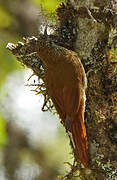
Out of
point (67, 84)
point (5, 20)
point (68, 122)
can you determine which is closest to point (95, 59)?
point (67, 84)

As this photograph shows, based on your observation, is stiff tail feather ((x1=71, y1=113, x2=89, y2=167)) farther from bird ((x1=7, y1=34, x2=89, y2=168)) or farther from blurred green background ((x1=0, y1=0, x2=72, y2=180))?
blurred green background ((x1=0, y1=0, x2=72, y2=180))

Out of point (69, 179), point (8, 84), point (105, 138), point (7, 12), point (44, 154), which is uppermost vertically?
point (7, 12)

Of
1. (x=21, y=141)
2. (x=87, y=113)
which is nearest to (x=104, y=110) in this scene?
(x=87, y=113)

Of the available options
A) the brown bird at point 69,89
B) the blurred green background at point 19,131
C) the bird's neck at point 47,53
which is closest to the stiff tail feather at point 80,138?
the brown bird at point 69,89

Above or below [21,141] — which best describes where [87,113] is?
below

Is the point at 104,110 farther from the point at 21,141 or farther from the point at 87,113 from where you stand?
the point at 21,141

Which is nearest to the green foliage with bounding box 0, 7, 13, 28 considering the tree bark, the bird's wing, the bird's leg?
the tree bark
